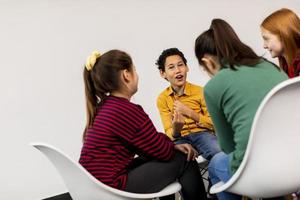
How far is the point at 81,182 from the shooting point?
55.0 inches

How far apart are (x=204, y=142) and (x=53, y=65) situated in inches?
42.4

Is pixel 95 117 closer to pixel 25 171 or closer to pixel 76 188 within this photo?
pixel 76 188

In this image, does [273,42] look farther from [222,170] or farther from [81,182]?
[81,182]

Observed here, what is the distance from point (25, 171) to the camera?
8.39ft

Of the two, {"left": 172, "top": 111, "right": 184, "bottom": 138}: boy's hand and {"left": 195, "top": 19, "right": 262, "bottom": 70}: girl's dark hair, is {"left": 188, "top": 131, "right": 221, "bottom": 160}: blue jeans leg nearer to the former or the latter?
{"left": 172, "top": 111, "right": 184, "bottom": 138}: boy's hand

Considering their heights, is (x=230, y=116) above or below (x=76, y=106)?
below

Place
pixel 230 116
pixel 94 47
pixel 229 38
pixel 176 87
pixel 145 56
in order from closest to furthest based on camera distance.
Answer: pixel 230 116, pixel 229 38, pixel 176 87, pixel 94 47, pixel 145 56

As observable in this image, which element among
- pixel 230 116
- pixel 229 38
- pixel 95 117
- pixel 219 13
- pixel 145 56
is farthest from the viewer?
pixel 219 13

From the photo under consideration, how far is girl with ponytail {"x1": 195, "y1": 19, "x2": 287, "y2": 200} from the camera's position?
1.36 m

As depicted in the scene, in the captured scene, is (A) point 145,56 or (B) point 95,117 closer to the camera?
(B) point 95,117

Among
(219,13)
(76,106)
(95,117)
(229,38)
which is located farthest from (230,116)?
(219,13)

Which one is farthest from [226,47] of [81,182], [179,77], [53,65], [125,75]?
[53,65]

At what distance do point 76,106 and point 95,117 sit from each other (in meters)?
1.12

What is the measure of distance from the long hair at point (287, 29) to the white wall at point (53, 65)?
49.2 inches
